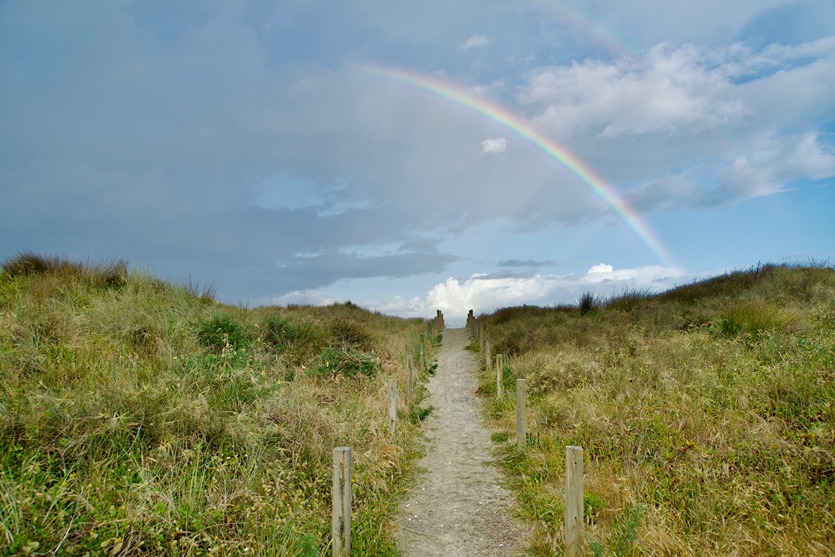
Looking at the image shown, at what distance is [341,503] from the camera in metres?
5.34

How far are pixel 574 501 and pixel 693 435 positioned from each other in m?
3.71

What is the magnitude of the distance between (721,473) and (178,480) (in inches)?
268

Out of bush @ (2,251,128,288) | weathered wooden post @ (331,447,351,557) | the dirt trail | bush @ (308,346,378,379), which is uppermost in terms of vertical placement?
bush @ (2,251,128,288)

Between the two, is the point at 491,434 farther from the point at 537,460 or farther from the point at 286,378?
the point at 286,378

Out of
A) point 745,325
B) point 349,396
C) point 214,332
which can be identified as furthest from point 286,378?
point 745,325

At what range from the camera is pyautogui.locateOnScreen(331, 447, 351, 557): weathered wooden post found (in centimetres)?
518

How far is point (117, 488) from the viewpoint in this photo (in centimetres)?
528

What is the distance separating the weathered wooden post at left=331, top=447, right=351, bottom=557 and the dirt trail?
37.8 inches

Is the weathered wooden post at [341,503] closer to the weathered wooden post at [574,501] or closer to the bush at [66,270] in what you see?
the weathered wooden post at [574,501]

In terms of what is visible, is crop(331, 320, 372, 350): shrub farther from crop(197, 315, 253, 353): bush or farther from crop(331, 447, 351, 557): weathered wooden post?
crop(331, 447, 351, 557): weathered wooden post

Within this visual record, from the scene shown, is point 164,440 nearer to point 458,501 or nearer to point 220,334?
point 458,501

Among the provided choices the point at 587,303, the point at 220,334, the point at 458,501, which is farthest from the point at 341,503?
the point at 587,303

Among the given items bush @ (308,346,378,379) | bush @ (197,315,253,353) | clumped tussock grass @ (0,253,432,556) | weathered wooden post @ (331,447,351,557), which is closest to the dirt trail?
clumped tussock grass @ (0,253,432,556)

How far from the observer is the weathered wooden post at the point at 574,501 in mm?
4949
